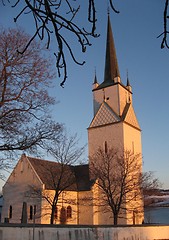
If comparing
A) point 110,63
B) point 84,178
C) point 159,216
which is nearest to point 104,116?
point 84,178

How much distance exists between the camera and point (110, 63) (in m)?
42.2

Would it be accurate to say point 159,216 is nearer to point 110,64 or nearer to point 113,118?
point 113,118

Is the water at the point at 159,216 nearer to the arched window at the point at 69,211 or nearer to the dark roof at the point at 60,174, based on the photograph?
the dark roof at the point at 60,174

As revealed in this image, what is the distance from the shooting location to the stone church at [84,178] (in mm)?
30859

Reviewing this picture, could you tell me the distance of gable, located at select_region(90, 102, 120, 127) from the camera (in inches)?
1447

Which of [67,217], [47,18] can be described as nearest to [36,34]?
[47,18]

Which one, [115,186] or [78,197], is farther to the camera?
[78,197]

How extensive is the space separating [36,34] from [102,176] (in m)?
27.0

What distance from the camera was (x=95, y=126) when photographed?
123ft

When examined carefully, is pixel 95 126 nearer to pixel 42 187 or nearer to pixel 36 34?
pixel 42 187

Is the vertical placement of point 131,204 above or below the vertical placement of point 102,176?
below

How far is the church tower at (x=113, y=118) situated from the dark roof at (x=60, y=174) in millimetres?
2839

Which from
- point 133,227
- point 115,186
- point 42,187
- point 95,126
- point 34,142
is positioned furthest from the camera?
point 95,126

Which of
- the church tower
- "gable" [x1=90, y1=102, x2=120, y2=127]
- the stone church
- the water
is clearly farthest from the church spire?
the water
